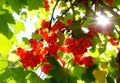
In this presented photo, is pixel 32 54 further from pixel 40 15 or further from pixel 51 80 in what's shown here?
pixel 40 15

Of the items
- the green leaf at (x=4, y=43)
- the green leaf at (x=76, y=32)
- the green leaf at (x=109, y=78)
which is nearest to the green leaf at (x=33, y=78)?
the green leaf at (x=4, y=43)

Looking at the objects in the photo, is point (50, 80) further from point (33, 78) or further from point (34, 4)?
point (34, 4)

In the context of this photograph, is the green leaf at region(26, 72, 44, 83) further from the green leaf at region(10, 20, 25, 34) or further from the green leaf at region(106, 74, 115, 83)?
the green leaf at region(106, 74, 115, 83)

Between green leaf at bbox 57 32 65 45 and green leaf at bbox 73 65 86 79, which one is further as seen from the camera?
green leaf at bbox 73 65 86 79

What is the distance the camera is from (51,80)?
3131mm

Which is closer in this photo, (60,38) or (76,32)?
(76,32)

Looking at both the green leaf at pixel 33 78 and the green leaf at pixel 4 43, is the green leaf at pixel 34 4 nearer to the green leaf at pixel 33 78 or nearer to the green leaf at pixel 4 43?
the green leaf at pixel 4 43

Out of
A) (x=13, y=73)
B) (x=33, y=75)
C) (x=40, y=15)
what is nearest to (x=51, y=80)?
(x=33, y=75)

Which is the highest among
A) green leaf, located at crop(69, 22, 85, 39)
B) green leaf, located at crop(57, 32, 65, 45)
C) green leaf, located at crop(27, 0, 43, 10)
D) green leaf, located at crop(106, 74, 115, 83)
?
green leaf, located at crop(27, 0, 43, 10)

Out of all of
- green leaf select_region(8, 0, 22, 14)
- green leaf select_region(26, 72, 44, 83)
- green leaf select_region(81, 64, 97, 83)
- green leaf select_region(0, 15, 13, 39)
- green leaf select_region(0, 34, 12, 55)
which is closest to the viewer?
green leaf select_region(0, 15, 13, 39)

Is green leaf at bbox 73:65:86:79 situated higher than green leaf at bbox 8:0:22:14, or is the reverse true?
green leaf at bbox 8:0:22:14

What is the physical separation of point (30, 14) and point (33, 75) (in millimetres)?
2282

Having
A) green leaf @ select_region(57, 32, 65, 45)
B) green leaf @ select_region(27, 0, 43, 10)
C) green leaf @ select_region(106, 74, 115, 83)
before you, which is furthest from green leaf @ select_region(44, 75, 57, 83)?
green leaf @ select_region(27, 0, 43, 10)

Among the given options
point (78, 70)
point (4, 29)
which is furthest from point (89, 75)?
point (4, 29)
